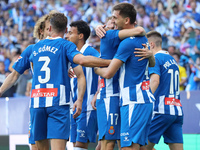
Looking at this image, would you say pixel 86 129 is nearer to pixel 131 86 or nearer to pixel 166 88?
pixel 166 88

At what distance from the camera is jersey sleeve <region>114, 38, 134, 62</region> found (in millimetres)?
4668

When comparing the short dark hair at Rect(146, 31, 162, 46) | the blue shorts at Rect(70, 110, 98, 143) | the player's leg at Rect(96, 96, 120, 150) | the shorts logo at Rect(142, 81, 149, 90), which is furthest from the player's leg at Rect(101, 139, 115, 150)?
the short dark hair at Rect(146, 31, 162, 46)

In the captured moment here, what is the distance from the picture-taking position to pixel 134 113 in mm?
4680

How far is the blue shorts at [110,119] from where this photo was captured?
16.1 feet

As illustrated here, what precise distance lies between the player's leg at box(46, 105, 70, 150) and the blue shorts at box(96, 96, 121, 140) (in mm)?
493

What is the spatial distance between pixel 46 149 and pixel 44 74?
1064mm

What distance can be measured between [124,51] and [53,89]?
3.60ft

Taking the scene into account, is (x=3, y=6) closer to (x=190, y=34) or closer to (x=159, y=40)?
(x=190, y=34)

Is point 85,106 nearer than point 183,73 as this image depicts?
Yes

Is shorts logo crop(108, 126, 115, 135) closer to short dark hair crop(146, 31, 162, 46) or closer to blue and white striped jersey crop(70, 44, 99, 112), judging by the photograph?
blue and white striped jersey crop(70, 44, 99, 112)

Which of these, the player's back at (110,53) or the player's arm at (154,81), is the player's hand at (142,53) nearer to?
the player's back at (110,53)

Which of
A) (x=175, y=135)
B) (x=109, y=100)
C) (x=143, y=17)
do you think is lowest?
(x=175, y=135)

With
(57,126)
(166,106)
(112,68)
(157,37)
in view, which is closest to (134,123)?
(112,68)

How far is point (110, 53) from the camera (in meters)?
4.95
